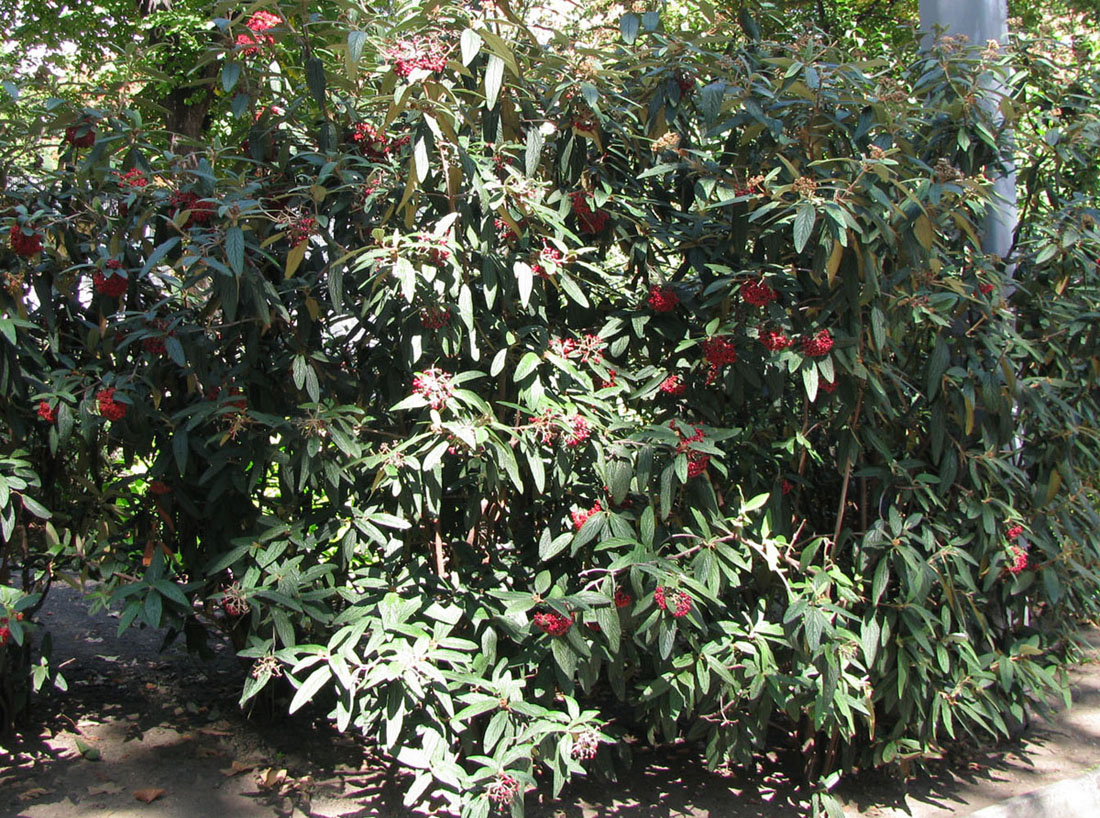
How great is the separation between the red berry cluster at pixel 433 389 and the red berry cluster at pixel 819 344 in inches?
46.4

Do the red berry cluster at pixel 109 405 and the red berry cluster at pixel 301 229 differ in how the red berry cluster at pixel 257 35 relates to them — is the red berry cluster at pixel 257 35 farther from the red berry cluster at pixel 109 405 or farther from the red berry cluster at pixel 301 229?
the red berry cluster at pixel 109 405

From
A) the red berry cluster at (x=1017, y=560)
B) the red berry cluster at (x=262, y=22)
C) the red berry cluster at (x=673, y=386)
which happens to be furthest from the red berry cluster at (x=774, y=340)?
the red berry cluster at (x=262, y=22)

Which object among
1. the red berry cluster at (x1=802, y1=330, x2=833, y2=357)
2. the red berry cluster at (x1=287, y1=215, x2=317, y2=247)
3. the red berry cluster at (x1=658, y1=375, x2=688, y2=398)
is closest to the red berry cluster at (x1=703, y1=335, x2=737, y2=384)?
the red berry cluster at (x1=658, y1=375, x2=688, y2=398)

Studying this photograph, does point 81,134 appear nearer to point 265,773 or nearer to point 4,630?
point 4,630

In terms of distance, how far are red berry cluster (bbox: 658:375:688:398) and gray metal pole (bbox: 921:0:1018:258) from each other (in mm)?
1795

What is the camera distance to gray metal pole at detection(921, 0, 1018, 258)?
4.05 metres

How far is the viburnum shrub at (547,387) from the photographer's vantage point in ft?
9.44

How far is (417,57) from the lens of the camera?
8.84 ft

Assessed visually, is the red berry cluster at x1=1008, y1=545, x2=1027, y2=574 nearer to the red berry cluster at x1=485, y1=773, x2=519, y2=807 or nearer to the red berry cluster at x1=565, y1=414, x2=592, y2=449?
the red berry cluster at x1=565, y1=414, x2=592, y2=449

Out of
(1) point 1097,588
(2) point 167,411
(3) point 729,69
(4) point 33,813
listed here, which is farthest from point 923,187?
(4) point 33,813

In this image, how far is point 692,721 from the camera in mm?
3855

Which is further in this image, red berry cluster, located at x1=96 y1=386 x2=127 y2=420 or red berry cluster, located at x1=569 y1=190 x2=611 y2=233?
red berry cluster, located at x1=569 y1=190 x2=611 y2=233

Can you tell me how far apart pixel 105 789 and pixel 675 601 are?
229 cm

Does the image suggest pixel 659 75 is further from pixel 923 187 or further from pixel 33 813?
pixel 33 813
